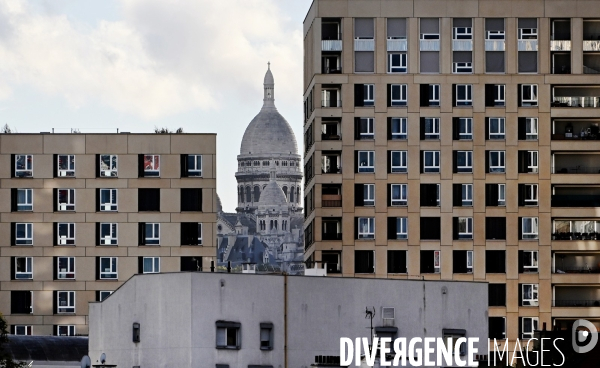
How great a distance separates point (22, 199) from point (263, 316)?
40600 millimetres

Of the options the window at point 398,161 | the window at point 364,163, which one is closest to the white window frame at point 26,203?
the window at point 364,163

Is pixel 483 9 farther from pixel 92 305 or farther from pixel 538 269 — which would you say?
pixel 92 305

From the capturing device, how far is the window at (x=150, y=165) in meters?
159

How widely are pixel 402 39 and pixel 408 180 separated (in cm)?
1128

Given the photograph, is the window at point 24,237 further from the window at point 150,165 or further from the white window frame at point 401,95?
the white window frame at point 401,95

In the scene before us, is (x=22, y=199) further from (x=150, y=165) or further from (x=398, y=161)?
(x=398, y=161)

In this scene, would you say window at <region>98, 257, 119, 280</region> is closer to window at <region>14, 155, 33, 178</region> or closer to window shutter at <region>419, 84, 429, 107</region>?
window at <region>14, 155, 33, 178</region>

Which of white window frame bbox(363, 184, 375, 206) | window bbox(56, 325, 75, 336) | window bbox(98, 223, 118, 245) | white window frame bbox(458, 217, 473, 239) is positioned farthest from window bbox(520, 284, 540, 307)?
window bbox(56, 325, 75, 336)

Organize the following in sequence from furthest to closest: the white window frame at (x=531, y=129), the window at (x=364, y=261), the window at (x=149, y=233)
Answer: the white window frame at (x=531, y=129) < the window at (x=364, y=261) < the window at (x=149, y=233)

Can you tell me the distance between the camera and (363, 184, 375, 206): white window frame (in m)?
169

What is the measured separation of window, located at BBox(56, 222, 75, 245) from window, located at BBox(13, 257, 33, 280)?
2.62 meters

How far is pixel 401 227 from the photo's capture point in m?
169

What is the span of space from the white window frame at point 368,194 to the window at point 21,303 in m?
28.2

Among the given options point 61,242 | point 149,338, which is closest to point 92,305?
point 149,338
